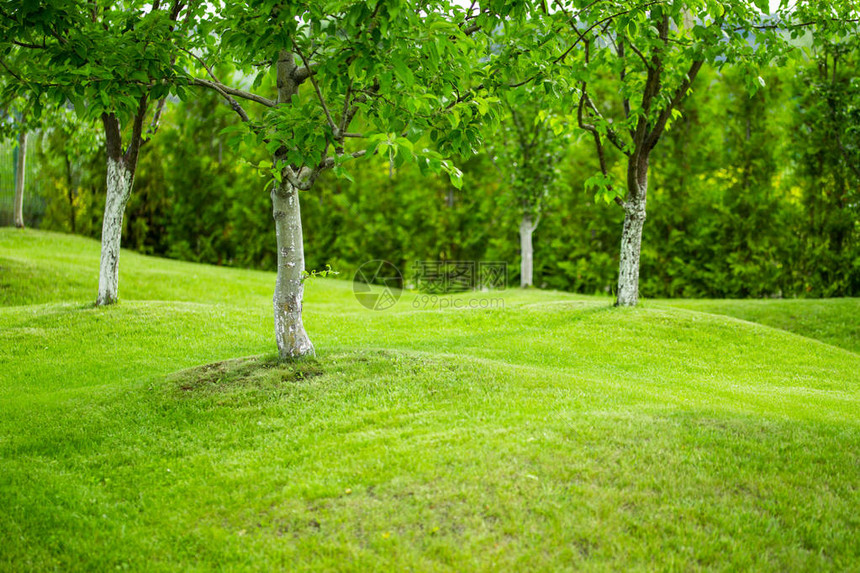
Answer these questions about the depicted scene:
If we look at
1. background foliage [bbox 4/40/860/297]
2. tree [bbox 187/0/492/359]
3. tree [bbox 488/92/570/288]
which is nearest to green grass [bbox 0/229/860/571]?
tree [bbox 187/0/492/359]

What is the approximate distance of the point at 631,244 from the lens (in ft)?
35.9

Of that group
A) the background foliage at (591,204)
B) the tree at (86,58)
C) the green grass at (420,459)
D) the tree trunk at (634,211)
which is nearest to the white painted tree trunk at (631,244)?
the tree trunk at (634,211)

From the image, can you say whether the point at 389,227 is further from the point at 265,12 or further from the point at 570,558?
the point at 570,558

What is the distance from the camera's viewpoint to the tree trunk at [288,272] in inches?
260

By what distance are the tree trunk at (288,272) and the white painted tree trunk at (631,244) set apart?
20.9 ft

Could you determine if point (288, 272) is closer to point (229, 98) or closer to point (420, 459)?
point (229, 98)

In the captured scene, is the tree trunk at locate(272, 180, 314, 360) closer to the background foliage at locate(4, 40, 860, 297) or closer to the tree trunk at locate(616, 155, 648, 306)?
the tree trunk at locate(616, 155, 648, 306)

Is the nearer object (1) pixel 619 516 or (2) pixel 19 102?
(1) pixel 619 516

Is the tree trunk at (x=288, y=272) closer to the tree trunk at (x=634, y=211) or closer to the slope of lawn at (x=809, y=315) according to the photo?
the tree trunk at (x=634, y=211)

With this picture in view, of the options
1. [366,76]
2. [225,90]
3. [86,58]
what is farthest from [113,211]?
[366,76]

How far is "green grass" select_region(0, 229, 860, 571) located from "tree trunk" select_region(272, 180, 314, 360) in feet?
1.08

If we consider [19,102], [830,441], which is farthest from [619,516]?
[19,102]

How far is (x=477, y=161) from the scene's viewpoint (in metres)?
20.4

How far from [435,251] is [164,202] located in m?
10.7
